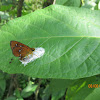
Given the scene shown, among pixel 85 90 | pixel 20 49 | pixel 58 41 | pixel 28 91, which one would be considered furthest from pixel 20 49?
pixel 28 91

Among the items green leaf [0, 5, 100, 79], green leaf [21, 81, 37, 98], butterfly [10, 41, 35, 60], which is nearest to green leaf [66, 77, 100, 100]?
green leaf [0, 5, 100, 79]

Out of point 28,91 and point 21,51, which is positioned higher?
point 21,51

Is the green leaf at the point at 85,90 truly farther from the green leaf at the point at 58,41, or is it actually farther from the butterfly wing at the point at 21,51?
the butterfly wing at the point at 21,51

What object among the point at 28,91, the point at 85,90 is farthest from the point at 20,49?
the point at 28,91

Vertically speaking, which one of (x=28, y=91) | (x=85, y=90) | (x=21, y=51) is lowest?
(x=28, y=91)

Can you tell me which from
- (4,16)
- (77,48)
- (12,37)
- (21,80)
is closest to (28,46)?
(12,37)

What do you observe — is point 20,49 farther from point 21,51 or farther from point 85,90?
point 85,90

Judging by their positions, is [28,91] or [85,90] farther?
[28,91]

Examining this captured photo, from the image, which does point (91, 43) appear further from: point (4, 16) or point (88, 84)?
point (4, 16)
